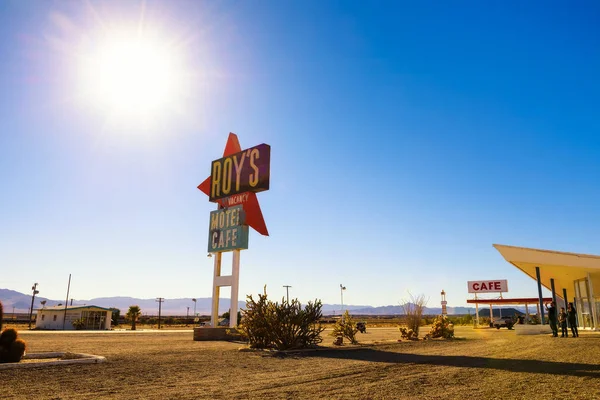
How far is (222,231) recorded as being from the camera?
28125 mm

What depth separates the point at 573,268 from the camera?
27188 mm

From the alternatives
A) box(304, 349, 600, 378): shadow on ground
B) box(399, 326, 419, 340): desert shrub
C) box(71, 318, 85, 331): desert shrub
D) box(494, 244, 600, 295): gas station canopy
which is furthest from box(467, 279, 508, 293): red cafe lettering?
box(71, 318, 85, 331): desert shrub

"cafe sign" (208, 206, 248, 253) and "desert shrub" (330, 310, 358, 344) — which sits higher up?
"cafe sign" (208, 206, 248, 253)

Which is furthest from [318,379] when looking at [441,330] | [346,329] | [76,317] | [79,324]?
[76,317]

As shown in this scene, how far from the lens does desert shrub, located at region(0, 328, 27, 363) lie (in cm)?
1159

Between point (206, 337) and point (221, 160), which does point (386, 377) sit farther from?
point (221, 160)

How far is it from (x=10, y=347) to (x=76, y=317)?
4868cm

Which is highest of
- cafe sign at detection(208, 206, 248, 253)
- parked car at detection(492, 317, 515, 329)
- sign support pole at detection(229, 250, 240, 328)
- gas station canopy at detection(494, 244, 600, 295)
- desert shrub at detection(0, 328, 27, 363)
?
cafe sign at detection(208, 206, 248, 253)

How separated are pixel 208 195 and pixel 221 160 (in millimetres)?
2610

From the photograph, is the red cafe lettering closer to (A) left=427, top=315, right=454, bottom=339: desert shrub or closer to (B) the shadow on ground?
(A) left=427, top=315, right=454, bottom=339: desert shrub

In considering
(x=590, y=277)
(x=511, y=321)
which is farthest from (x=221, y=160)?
(x=511, y=321)

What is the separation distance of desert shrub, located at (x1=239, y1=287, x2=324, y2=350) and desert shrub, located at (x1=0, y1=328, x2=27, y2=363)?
811cm

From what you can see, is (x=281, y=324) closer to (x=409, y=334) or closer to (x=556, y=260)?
(x=409, y=334)

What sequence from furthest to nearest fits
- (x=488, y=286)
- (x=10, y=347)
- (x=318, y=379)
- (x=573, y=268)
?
1. (x=488, y=286)
2. (x=573, y=268)
3. (x=10, y=347)
4. (x=318, y=379)
